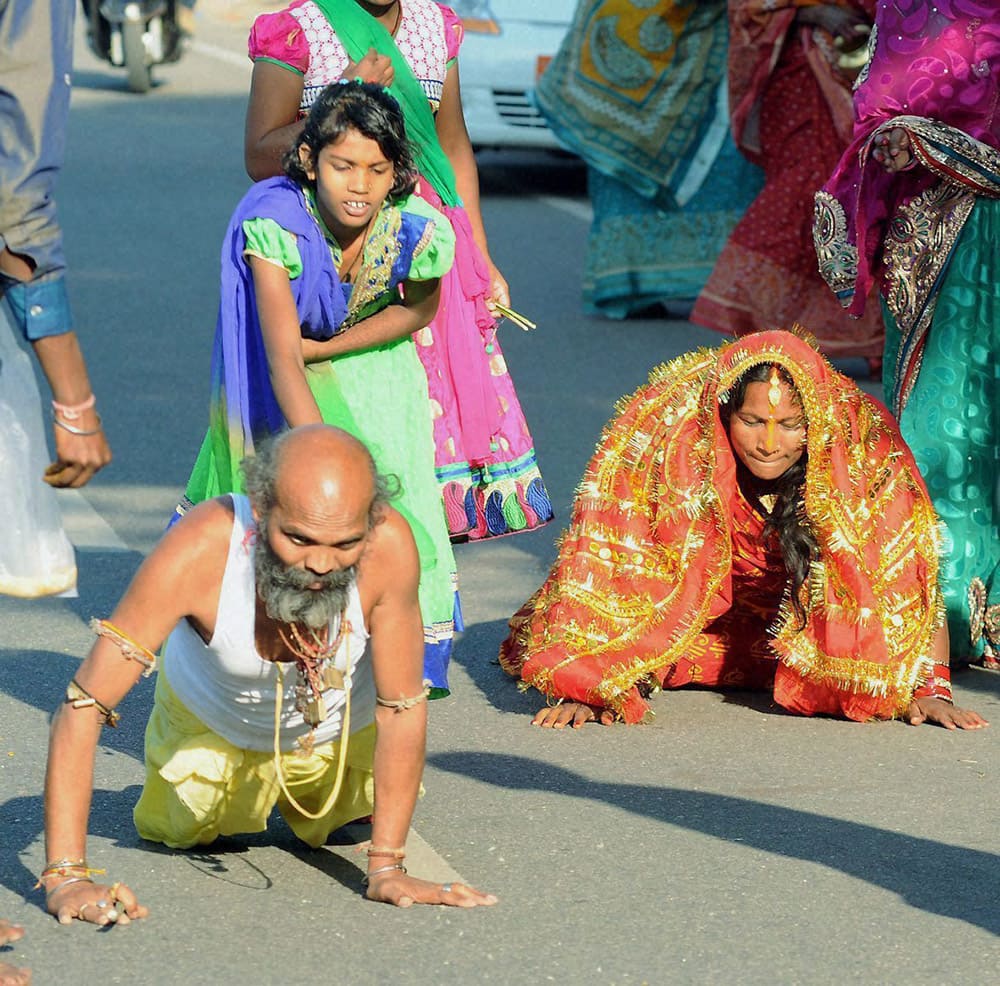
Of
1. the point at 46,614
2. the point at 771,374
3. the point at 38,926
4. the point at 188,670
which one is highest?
the point at 771,374

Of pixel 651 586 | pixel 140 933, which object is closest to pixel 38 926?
pixel 140 933

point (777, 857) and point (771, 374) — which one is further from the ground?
point (771, 374)

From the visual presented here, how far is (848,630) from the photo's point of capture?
15.7 feet

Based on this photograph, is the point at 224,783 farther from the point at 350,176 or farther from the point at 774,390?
the point at 774,390

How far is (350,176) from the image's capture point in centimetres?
419

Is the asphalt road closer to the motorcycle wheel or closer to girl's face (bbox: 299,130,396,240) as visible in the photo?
girl's face (bbox: 299,130,396,240)

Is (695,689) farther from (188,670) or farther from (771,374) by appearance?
(188,670)

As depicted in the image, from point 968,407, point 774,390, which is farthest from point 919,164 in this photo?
point 774,390

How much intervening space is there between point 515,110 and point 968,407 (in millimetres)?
7150

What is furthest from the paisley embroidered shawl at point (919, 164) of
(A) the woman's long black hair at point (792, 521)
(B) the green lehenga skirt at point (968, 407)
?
(A) the woman's long black hair at point (792, 521)

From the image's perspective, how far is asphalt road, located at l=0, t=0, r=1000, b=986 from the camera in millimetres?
3568

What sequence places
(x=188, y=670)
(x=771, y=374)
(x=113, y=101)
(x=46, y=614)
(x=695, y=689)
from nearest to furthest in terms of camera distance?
(x=188, y=670) → (x=771, y=374) → (x=695, y=689) → (x=46, y=614) → (x=113, y=101)

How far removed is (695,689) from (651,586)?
367mm

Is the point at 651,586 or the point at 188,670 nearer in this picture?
the point at 188,670
